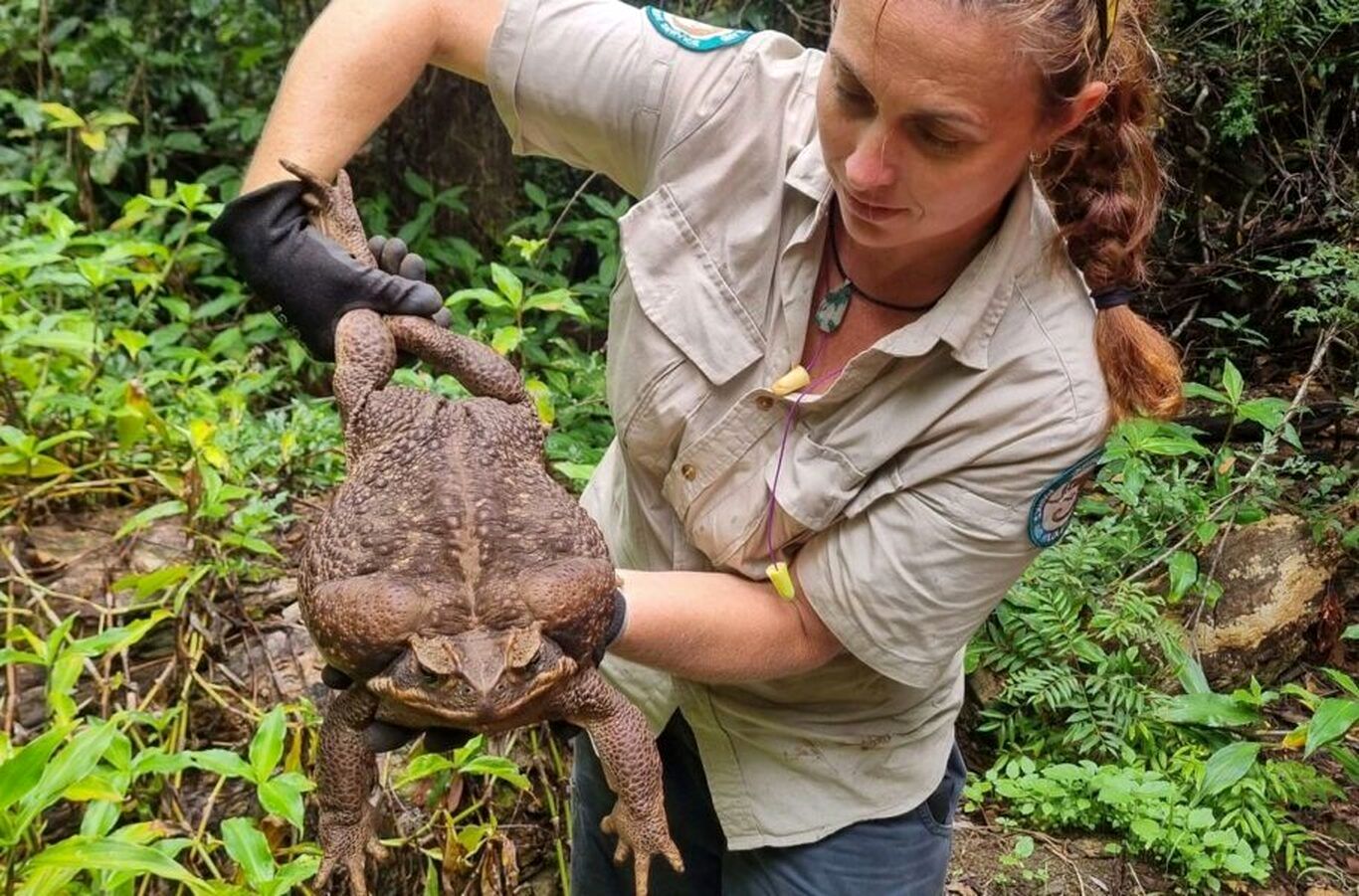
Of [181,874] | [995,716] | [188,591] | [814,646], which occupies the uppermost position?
[814,646]

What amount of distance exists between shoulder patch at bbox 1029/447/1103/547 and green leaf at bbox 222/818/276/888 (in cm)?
176

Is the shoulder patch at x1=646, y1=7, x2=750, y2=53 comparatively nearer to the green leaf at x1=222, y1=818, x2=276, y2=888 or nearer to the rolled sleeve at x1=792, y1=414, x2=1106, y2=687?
the rolled sleeve at x1=792, y1=414, x2=1106, y2=687

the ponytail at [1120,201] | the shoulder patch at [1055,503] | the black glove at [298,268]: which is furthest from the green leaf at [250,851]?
the ponytail at [1120,201]

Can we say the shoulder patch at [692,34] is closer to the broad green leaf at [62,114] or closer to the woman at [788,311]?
the woman at [788,311]

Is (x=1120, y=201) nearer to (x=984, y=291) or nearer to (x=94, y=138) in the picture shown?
(x=984, y=291)

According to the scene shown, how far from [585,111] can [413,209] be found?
4400mm

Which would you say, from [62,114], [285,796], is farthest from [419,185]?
[285,796]

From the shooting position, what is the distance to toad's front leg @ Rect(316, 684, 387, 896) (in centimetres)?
196

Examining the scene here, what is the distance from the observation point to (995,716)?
4234mm

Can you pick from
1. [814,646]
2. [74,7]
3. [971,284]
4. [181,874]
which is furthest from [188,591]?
[74,7]

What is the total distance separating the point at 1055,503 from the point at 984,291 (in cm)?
46

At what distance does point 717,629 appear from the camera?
7.33 feet

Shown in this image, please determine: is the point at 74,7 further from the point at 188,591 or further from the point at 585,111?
the point at 585,111

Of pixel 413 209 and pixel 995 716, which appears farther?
pixel 413 209
